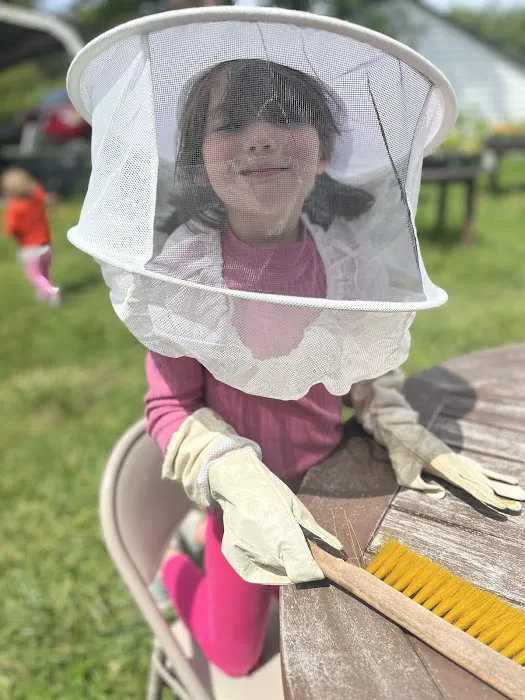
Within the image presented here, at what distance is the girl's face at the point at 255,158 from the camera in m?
0.95

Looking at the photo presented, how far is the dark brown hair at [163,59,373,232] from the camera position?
906mm

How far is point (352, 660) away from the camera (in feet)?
2.56

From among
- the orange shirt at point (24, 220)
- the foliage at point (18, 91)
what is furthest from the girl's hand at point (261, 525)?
the foliage at point (18, 91)

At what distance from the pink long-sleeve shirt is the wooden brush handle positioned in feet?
1.20

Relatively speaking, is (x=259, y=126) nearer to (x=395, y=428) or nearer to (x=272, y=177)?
(x=272, y=177)

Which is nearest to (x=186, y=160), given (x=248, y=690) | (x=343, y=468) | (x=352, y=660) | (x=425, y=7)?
(x=343, y=468)

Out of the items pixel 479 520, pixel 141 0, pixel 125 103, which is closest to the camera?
pixel 125 103

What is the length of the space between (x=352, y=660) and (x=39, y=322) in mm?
4520

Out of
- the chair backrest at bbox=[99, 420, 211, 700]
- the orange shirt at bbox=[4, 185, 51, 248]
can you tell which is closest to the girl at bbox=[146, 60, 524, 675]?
the chair backrest at bbox=[99, 420, 211, 700]

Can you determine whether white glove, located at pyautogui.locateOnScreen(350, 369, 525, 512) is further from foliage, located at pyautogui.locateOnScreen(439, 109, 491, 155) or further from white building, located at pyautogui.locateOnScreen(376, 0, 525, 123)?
white building, located at pyautogui.locateOnScreen(376, 0, 525, 123)

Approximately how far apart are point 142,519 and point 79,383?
2475mm

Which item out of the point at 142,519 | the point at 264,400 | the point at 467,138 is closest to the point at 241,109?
the point at 264,400

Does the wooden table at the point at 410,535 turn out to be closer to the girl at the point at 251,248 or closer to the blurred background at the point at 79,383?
the girl at the point at 251,248

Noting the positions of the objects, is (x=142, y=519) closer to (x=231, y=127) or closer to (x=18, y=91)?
(x=231, y=127)
